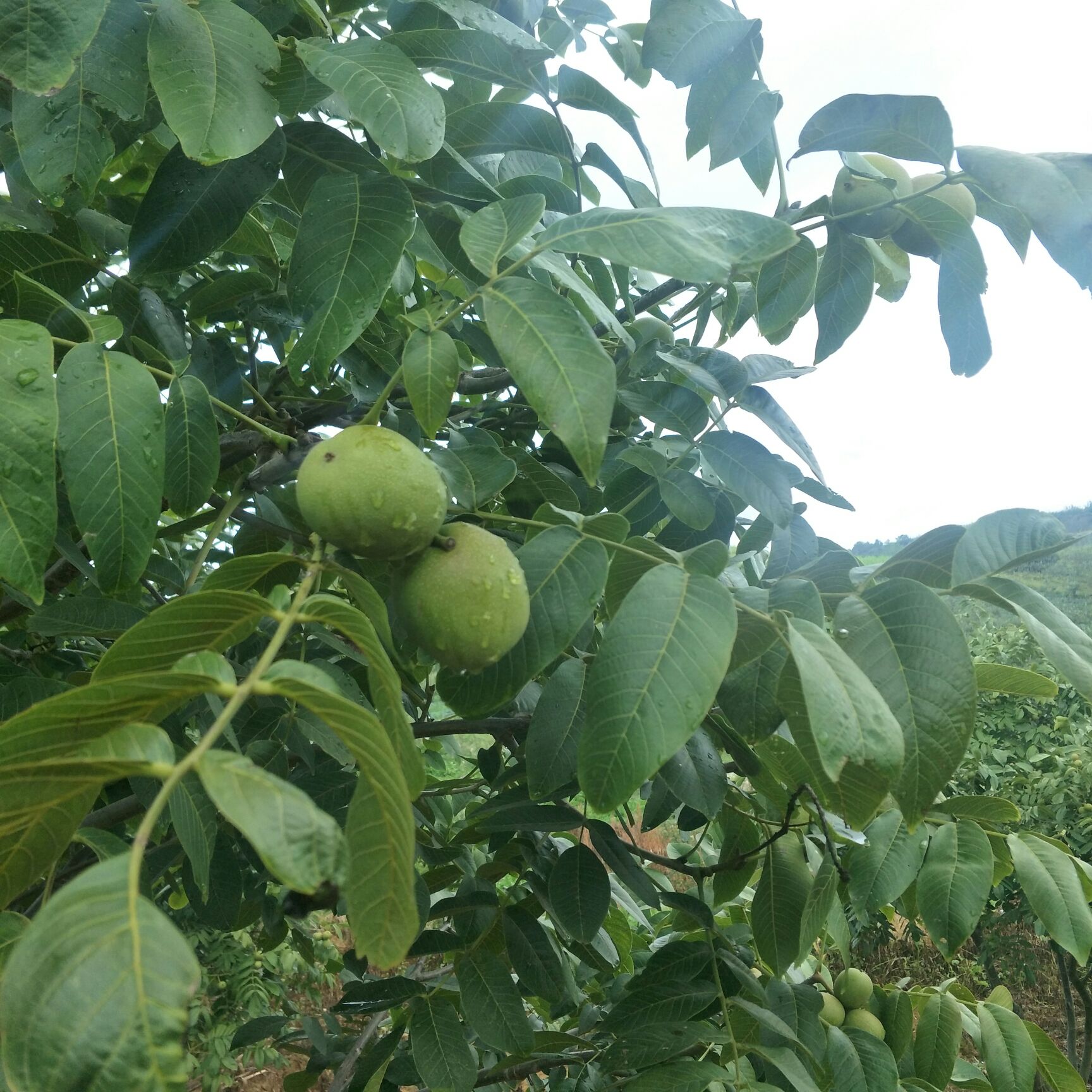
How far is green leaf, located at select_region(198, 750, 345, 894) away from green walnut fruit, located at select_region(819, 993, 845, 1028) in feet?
3.91

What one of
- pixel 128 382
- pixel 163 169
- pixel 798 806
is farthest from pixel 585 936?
pixel 163 169

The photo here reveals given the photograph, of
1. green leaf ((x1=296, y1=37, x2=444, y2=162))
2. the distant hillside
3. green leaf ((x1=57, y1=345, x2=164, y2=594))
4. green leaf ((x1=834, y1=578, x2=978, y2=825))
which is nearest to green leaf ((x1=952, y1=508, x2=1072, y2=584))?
green leaf ((x1=834, y1=578, x2=978, y2=825))

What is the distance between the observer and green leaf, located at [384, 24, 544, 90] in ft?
2.80

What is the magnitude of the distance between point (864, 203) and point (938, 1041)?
3.69 feet

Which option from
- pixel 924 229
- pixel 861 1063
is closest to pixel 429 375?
pixel 924 229

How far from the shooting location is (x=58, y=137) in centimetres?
73

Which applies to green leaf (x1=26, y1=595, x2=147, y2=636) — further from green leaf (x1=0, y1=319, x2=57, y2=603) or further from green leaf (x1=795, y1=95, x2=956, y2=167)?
green leaf (x1=795, y1=95, x2=956, y2=167)

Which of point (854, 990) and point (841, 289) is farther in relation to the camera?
point (854, 990)

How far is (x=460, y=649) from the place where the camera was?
66 centimetres

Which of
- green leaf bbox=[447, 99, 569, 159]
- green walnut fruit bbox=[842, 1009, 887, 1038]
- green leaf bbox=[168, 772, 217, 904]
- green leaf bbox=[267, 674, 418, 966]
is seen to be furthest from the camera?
green walnut fruit bbox=[842, 1009, 887, 1038]

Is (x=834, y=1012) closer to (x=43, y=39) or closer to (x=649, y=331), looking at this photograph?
(x=649, y=331)

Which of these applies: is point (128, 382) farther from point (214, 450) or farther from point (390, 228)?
point (390, 228)

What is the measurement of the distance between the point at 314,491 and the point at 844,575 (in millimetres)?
517

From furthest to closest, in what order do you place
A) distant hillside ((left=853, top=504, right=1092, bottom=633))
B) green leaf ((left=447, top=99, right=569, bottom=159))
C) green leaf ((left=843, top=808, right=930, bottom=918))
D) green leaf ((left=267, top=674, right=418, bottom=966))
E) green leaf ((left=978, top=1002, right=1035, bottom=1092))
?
1. distant hillside ((left=853, top=504, right=1092, bottom=633))
2. green leaf ((left=978, top=1002, right=1035, bottom=1092))
3. green leaf ((left=843, top=808, right=930, bottom=918))
4. green leaf ((left=447, top=99, right=569, bottom=159))
5. green leaf ((left=267, top=674, right=418, bottom=966))
